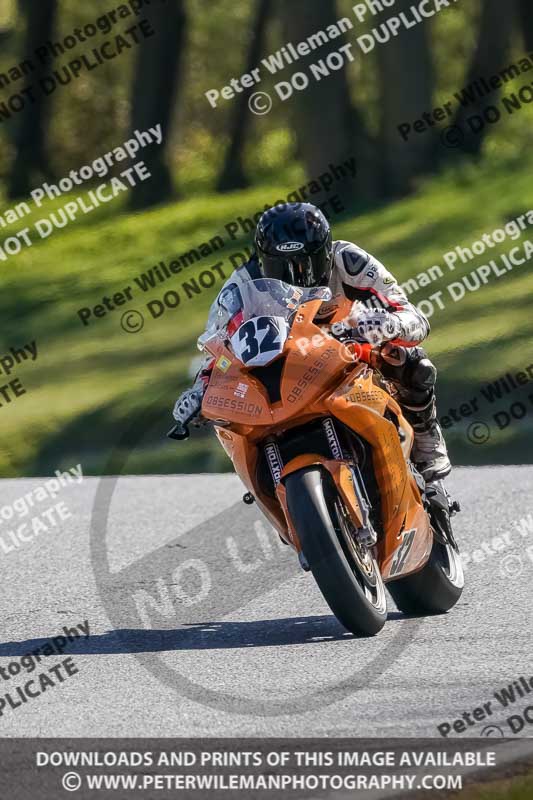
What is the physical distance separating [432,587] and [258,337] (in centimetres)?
152

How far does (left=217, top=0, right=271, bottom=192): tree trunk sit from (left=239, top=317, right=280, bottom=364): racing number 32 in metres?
18.9

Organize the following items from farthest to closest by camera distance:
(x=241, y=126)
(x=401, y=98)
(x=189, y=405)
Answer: (x=241, y=126)
(x=401, y=98)
(x=189, y=405)

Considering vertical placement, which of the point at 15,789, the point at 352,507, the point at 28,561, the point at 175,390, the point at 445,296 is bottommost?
the point at 445,296

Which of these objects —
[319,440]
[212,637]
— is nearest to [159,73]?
[212,637]

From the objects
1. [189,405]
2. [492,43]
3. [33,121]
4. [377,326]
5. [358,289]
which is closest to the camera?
[377,326]

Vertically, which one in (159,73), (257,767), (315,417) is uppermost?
(315,417)

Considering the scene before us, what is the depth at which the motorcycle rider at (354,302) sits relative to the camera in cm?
598

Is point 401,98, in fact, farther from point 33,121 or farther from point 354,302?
point 354,302

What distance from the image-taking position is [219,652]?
608 centimetres

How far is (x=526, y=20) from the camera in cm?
2736

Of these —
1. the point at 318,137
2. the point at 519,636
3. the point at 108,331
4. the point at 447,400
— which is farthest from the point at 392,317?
the point at 318,137

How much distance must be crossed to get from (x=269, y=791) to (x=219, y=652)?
6.23ft

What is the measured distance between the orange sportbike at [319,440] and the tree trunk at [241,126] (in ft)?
61.5

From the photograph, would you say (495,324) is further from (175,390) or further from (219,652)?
(219,652)
